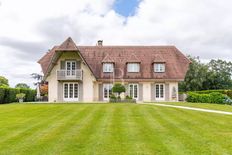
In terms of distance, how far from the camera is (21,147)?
9.35 metres

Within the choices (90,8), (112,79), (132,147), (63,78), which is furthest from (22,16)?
(132,147)

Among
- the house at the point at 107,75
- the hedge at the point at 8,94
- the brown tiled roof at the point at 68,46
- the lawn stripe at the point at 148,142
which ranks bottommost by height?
the lawn stripe at the point at 148,142

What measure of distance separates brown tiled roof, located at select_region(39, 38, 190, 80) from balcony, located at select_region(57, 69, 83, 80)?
1406 mm

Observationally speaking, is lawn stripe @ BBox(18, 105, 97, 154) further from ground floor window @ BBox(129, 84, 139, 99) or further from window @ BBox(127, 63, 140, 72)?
window @ BBox(127, 63, 140, 72)

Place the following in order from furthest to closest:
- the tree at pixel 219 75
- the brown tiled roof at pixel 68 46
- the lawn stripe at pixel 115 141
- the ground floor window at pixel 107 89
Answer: the tree at pixel 219 75
the ground floor window at pixel 107 89
the brown tiled roof at pixel 68 46
the lawn stripe at pixel 115 141

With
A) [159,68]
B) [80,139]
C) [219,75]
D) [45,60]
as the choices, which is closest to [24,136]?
[80,139]

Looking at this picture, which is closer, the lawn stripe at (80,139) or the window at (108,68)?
the lawn stripe at (80,139)

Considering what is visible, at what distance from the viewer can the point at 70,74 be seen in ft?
A: 119

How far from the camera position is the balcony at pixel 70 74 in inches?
1415

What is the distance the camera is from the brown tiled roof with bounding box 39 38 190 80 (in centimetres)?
3762

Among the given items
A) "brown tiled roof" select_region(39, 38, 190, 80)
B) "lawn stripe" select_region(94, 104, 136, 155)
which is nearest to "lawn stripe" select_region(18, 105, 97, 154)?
"lawn stripe" select_region(94, 104, 136, 155)

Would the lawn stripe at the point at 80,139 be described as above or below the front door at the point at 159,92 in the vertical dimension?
below

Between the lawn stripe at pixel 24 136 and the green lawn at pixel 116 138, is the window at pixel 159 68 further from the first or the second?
the lawn stripe at pixel 24 136

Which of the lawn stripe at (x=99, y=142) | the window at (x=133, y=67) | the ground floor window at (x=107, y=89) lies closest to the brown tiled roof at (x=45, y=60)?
the ground floor window at (x=107, y=89)
